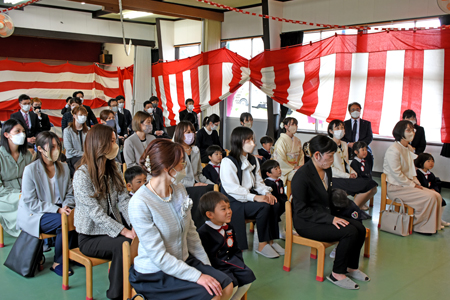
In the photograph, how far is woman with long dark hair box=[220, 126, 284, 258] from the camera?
344 centimetres

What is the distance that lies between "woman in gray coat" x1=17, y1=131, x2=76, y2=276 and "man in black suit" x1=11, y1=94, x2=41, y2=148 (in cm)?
306

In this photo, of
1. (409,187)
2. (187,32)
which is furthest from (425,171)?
(187,32)

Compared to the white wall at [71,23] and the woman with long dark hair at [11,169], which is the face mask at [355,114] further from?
the white wall at [71,23]

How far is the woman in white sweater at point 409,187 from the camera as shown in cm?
416

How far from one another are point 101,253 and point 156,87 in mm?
7683

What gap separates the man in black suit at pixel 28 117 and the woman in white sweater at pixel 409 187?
508 cm

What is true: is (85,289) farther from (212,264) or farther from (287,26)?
(287,26)

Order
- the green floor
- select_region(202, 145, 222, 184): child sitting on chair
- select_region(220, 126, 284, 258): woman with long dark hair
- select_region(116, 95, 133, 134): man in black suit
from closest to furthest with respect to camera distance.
→ the green floor
select_region(220, 126, 284, 258): woman with long dark hair
select_region(202, 145, 222, 184): child sitting on chair
select_region(116, 95, 133, 134): man in black suit

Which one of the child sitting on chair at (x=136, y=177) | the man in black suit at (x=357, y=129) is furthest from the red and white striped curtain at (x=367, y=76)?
the child sitting on chair at (x=136, y=177)

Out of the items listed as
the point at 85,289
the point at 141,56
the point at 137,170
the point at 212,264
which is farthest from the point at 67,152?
the point at 141,56

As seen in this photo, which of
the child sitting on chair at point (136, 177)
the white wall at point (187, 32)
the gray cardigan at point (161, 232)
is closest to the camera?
the gray cardigan at point (161, 232)

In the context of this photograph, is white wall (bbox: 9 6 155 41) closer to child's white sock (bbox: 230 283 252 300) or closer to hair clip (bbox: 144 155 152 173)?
hair clip (bbox: 144 155 152 173)

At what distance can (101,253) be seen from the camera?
99.8 inches

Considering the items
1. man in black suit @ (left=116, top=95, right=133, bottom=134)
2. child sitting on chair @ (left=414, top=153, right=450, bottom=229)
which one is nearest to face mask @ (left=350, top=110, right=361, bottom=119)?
child sitting on chair @ (left=414, top=153, right=450, bottom=229)
